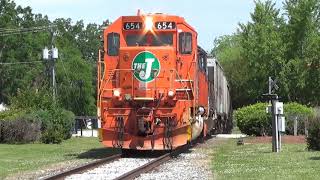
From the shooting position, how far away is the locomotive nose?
66.4 ft

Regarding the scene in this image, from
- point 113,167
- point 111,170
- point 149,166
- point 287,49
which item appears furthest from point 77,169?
point 287,49

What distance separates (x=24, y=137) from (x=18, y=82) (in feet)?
174

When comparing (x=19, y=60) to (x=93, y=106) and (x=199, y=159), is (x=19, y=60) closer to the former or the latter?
(x=93, y=106)

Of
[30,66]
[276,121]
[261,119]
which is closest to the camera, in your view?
[276,121]

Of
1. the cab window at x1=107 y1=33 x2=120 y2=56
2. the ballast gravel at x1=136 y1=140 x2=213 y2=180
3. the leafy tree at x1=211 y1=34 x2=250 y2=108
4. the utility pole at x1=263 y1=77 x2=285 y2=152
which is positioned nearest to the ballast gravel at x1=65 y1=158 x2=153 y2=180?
the ballast gravel at x1=136 y1=140 x2=213 y2=180

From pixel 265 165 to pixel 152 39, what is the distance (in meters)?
6.14

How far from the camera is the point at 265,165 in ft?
57.5

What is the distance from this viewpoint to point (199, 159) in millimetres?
20500

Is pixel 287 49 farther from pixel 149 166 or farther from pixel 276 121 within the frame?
pixel 149 166

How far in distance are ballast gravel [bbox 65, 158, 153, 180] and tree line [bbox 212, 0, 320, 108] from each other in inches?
1204

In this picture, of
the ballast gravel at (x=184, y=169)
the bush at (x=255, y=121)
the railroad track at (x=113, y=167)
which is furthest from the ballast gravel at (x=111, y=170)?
the bush at (x=255, y=121)

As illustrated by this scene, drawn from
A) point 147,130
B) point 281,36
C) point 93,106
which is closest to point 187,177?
point 147,130

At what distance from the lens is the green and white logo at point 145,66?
66.5 feet

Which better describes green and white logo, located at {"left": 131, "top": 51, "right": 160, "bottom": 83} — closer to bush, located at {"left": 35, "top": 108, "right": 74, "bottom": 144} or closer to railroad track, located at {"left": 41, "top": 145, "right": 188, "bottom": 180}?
railroad track, located at {"left": 41, "top": 145, "right": 188, "bottom": 180}
